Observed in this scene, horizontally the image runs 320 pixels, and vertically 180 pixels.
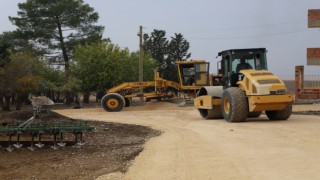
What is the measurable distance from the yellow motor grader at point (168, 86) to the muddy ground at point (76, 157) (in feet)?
44.1

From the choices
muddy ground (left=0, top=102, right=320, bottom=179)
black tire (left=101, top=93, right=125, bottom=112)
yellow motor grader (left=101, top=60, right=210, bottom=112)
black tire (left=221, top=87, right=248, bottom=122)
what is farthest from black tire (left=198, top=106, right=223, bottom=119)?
black tire (left=101, top=93, right=125, bottom=112)

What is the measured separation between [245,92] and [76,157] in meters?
7.91

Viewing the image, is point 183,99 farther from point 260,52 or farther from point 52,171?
point 52,171

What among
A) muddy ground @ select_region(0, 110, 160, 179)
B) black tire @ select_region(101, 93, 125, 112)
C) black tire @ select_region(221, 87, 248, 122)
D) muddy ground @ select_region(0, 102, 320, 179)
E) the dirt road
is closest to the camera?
the dirt road

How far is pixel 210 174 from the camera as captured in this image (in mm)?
8516

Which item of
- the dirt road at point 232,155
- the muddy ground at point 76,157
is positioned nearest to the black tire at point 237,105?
the dirt road at point 232,155

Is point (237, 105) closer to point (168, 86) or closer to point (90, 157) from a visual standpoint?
point (90, 157)

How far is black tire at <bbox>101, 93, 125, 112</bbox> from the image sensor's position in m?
32.0

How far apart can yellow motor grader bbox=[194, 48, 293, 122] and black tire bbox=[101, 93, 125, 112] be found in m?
11.7

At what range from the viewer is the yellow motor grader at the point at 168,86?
98.4ft

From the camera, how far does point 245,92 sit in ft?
58.2

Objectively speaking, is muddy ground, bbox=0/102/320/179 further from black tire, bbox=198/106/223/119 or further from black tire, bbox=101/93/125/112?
black tire, bbox=101/93/125/112

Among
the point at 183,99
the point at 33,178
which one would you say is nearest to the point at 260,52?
the point at 33,178

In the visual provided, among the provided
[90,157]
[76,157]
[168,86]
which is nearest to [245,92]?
[90,157]
